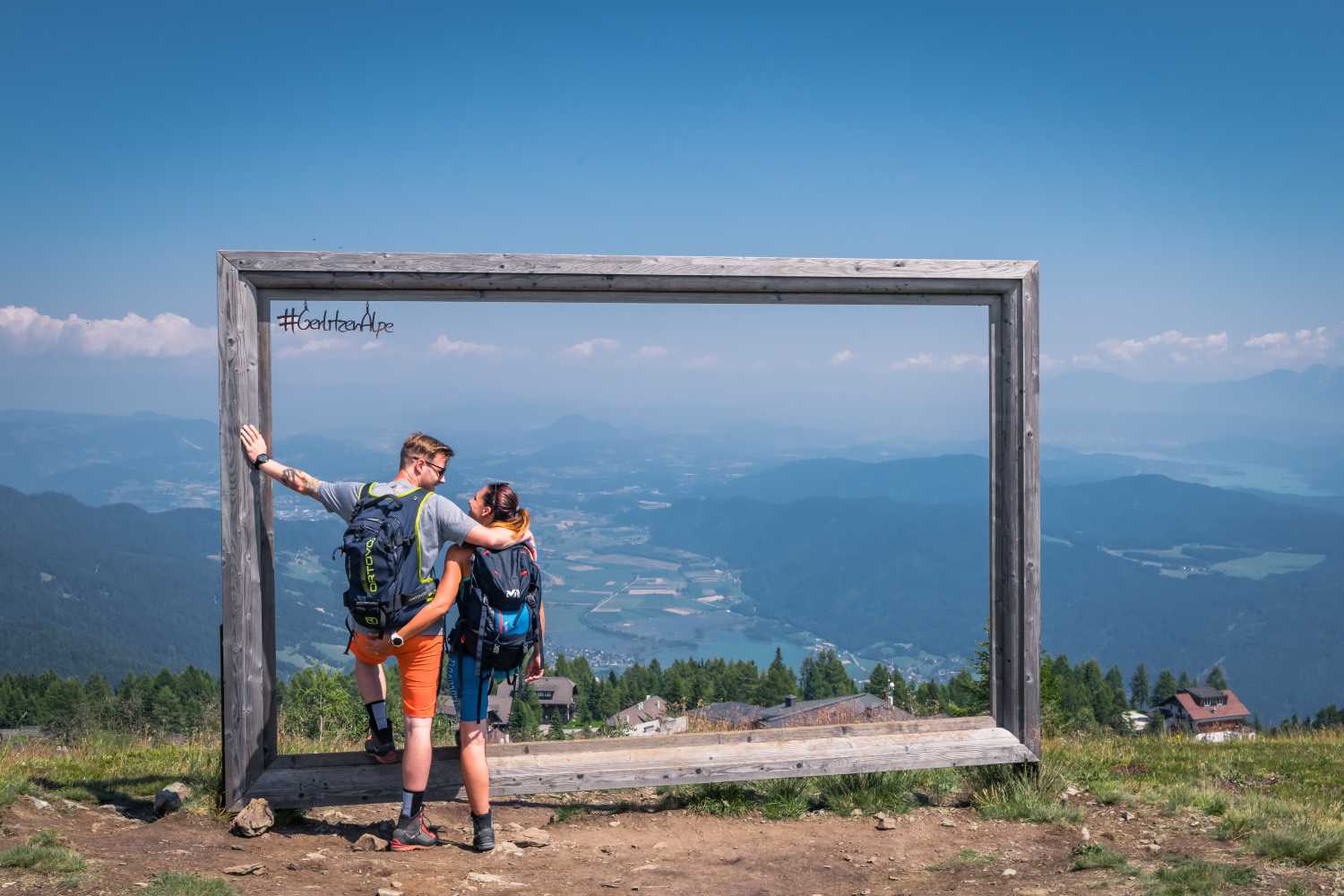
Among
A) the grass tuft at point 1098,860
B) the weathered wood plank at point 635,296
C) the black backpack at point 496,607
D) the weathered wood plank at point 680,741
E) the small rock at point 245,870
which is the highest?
the weathered wood plank at point 635,296

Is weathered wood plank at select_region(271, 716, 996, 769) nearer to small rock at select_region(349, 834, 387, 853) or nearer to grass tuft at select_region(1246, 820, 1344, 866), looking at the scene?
small rock at select_region(349, 834, 387, 853)

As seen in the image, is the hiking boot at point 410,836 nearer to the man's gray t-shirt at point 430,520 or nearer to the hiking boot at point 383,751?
the hiking boot at point 383,751

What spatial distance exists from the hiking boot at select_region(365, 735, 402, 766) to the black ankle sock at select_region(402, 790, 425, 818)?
20.6 inches

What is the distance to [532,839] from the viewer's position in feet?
19.0

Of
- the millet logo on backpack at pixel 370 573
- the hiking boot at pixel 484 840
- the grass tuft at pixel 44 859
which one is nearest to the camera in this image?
the grass tuft at pixel 44 859

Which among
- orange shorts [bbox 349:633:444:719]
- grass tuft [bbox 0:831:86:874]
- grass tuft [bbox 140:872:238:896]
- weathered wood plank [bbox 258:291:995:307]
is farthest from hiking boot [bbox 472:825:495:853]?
weathered wood plank [bbox 258:291:995:307]

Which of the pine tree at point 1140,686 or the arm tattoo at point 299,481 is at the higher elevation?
the arm tattoo at point 299,481

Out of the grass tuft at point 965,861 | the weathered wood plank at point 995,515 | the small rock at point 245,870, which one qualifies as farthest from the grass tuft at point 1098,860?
the small rock at point 245,870

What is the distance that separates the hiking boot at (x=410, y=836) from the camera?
214 inches

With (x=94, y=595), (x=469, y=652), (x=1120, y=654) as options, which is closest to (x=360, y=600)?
(x=469, y=652)

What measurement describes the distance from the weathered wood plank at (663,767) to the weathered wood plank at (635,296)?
2.81 meters

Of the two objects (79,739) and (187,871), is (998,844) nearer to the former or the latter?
(187,871)

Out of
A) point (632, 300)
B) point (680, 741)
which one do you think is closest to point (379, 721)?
point (680, 741)

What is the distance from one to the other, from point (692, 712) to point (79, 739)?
5.56 metres
